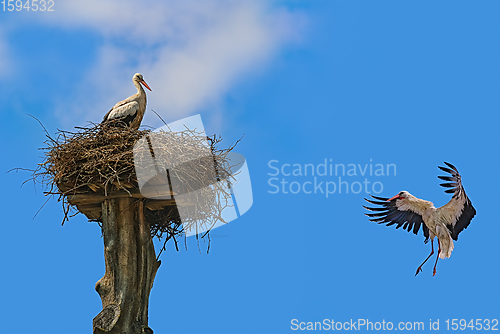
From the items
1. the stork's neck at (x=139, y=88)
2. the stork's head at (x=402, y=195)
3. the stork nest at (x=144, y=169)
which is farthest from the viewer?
the stork's head at (x=402, y=195)

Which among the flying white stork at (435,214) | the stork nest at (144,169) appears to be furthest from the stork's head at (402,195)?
the stork nest at (144,169)

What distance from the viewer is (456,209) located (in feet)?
22.3

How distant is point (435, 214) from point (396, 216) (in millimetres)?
570

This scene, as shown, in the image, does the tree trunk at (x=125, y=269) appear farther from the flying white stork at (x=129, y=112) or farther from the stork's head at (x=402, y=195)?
the stork's head at (x=402, y=195)

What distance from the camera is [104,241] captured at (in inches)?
231

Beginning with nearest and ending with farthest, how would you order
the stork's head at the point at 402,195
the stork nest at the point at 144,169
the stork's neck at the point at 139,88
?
1. the stork nest at the point at 144,169
2. the stork's neck at the point at 139,88
3. the stork's head at the point at 402,195

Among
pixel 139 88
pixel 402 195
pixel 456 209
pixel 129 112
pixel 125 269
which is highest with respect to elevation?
pixel 139 88

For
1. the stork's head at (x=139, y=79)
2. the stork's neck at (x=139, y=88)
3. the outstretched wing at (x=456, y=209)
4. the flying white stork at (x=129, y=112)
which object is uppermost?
the stork's head at (x=139, y=79)

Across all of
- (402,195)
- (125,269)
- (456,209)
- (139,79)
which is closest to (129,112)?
(139,79)

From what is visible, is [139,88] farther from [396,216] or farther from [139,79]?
[396,216]

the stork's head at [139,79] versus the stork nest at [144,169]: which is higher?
the stork's head at [139,79]

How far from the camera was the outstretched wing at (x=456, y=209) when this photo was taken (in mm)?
6332

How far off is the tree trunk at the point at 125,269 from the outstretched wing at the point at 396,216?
326cm

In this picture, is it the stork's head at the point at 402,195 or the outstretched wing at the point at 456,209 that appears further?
the stork's head at the point at 402,195
